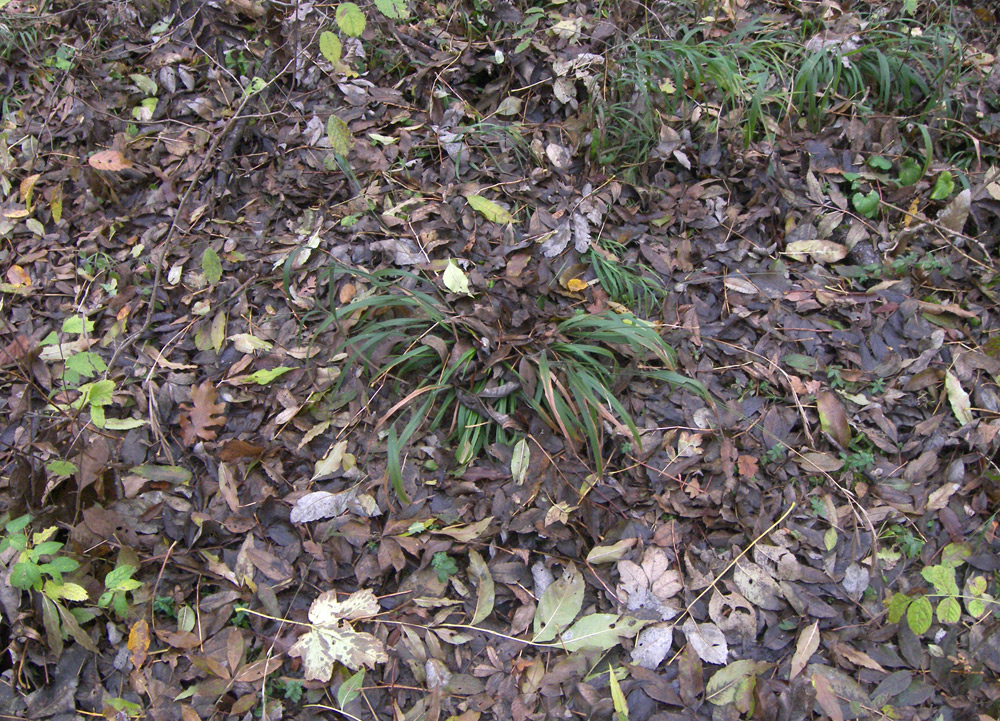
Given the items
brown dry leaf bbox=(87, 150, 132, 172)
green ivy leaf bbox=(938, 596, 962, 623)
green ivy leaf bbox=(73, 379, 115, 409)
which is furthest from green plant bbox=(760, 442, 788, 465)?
brown dry leaf bbox=(87, 150, 132, 172)

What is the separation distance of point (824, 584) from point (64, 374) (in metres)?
2.69

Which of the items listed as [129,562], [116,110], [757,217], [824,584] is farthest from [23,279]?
[824,584]

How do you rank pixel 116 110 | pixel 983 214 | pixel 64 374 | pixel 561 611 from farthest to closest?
pixel 116 110, pixel 983 214, pixel 64 374, pixel 561 611

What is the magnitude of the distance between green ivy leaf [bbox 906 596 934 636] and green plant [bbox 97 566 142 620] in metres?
2.30

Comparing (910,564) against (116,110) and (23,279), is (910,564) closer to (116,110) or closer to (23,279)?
(23,279)

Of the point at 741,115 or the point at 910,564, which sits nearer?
the point at 910,564

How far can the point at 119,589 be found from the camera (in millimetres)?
1866

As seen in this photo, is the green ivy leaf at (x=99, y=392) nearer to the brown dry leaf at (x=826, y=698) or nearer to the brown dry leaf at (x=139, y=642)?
the brown dry leaf at (x=139, y=642)

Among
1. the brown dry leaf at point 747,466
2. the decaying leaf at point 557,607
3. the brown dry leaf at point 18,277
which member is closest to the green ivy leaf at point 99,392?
the brown dry leaf at point 18,277

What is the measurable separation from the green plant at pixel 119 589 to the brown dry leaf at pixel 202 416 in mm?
457

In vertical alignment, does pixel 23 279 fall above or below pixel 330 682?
above

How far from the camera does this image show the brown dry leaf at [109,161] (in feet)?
8.15

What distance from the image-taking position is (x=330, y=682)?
5.90ft

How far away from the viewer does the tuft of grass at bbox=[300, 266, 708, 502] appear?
1.99 metres
